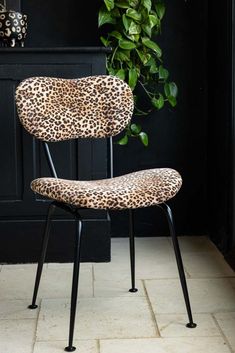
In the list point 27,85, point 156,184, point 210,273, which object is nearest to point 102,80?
point 27,85

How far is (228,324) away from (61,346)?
0.59 m

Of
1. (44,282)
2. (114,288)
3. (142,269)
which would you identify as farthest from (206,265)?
(44,282)

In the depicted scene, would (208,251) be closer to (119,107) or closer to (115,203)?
(119,107)

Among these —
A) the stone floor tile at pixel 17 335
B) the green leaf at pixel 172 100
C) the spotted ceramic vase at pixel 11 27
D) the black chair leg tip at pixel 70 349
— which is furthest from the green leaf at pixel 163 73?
the black chair leg tip at pixel 70 349

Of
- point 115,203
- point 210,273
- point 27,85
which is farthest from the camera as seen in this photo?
point 210,273

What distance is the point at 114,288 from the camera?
2586 millimetres

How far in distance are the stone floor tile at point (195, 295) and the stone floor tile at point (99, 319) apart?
0.23 ft

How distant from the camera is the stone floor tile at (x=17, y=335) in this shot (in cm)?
202

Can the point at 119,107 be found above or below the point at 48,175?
above

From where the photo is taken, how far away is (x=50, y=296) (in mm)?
2488

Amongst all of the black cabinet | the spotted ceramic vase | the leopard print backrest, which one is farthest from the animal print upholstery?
the spotted ceramic vase

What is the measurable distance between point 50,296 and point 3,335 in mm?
391

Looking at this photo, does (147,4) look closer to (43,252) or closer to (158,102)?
(158,102)

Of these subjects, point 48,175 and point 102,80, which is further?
point 48,175
